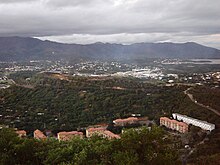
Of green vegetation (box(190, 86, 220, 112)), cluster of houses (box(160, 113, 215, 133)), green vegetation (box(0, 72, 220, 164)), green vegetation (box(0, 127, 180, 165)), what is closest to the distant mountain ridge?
green vegetation (box(0, 72, 220, 164))

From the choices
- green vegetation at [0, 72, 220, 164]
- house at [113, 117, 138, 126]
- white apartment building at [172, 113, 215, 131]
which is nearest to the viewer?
white apartment building at [172, 113, 215, 131]

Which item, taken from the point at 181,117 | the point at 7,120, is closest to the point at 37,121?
the point at 7,120

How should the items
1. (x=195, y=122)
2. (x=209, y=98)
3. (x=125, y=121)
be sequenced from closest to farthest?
(x=195, y=122), (x=125, y=121), (x=209, y=98)

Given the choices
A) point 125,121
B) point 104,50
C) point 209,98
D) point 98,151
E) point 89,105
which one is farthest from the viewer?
point 104,50

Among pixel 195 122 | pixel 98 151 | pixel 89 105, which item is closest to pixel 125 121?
pixel 89 105

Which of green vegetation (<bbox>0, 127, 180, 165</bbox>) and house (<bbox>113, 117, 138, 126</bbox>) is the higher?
green vegetation (<bbox>0, 127, 180, 165</bbox>)

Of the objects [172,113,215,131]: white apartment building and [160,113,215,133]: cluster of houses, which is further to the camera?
[160,113,215,133]: cluster of houses

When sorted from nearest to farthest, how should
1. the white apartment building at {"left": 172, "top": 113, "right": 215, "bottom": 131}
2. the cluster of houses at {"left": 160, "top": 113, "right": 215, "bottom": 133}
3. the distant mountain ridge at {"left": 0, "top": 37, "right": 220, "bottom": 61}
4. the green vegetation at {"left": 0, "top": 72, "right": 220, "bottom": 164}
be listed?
the white apartment building at {"left": 172, "top": 113, "right": 215, "bottom": 131} < the cluster of houses at {"left": 160, "top": 113, "right": 215, "bottom": 133} < the green vegetation at {"left": 0, "top": 72, "right": 220, "bottom": 164} < the distant mountain ridge at {"left": 0, "top": 37, "right": 220, "bottom": 61}

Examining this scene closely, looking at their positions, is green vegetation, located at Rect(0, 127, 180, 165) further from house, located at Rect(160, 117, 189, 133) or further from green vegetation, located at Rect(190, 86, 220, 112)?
green vegetation, located at Rect(190, 86, 220, 112)

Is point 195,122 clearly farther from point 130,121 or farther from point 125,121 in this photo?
point 125,121
